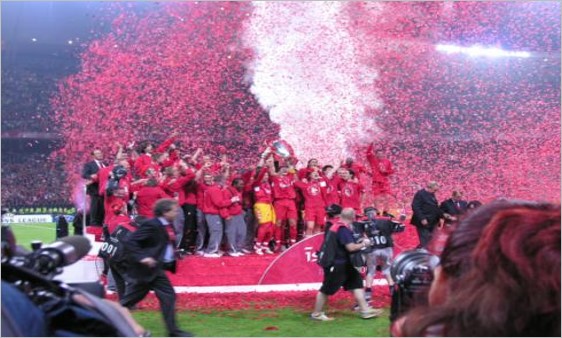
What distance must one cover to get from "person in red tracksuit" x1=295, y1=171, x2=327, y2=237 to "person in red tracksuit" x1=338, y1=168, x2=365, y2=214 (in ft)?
1.12

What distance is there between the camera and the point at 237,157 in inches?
774

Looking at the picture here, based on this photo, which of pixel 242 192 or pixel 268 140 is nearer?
pixel 242 192

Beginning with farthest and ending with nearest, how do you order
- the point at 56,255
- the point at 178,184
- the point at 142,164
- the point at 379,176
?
the point at 379,176 → the point at 142,164 → the point at 178,184 → the point at 56,255

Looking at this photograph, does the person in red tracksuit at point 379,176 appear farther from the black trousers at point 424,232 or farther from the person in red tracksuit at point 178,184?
the person in red tracksuit at point 178,184

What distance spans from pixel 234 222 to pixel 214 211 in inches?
18.3

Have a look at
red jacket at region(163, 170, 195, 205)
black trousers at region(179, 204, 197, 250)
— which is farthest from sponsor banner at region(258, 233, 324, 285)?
black trousers at region(179, 204, 197, 250)

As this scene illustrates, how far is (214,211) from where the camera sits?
1159 centimetres

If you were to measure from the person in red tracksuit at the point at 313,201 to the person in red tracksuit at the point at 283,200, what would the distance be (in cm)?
23

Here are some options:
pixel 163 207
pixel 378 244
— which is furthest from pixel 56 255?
pixel 378 244

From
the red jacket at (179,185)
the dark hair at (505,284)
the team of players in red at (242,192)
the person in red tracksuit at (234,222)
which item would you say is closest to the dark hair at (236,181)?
the team of players in red at (242,192)

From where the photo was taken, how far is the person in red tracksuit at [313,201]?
12.5 meters

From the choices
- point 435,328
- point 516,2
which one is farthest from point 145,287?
point 516,2

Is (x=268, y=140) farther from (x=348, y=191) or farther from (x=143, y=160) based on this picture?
(x=143, y=160)

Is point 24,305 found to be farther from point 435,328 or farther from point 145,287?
point 145,287
